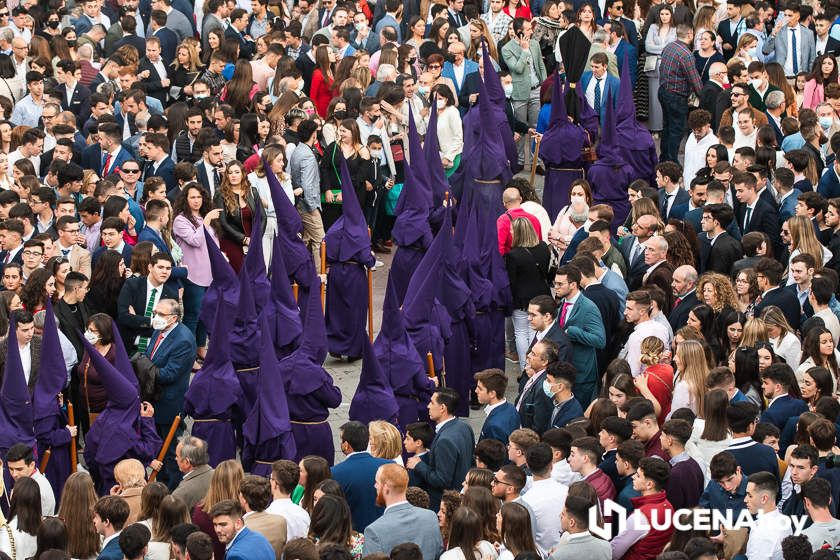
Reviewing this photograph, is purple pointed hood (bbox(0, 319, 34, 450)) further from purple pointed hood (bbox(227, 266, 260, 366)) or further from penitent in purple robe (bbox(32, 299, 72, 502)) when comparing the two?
purple pointed hood (bbox(227, 266, 260, 366))

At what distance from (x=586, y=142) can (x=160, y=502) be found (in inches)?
371

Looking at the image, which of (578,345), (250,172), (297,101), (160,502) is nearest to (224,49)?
(297,101)

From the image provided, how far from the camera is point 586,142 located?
58.1 feet

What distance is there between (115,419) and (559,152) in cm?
747

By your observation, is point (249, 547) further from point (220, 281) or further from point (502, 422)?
point (220, 281)

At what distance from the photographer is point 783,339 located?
12086mm

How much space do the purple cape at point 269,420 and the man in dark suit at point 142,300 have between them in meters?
1.77

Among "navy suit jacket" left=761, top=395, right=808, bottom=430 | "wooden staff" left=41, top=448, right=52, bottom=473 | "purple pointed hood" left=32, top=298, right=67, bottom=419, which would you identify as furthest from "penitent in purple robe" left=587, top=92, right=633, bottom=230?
"wooden staff" left=41, top=448, right=52, bottom=473

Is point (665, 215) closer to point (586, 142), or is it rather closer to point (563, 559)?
point (586, 142)

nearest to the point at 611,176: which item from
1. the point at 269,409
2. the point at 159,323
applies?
the point at 159,323

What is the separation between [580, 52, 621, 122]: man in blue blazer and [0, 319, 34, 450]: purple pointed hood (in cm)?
909

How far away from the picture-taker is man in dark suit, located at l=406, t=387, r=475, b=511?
10789 millimetres

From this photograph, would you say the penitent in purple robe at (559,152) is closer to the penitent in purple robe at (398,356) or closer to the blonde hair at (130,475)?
the penitent in purple robe at (398,356)

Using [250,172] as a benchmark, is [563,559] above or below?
below
